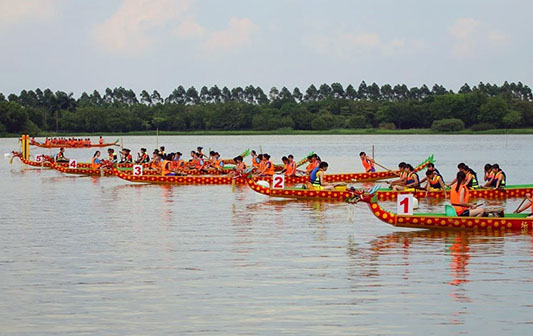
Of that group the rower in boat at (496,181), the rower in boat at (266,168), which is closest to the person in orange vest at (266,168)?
the rower in boat at (266,168)

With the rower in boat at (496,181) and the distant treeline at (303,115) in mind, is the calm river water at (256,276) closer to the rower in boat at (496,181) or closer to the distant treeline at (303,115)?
the rower in boat at (496,181)

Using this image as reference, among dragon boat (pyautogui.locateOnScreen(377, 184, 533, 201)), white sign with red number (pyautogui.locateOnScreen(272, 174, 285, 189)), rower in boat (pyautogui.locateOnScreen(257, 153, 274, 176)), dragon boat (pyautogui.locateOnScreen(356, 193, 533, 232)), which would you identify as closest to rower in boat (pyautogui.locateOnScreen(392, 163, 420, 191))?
dragon boat (pyautogui.locateOnScreen(377, 184, 533, 201))

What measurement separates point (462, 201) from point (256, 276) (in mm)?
7073

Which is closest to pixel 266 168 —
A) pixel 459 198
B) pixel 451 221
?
pixel 459 198

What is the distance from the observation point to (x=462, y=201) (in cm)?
2080

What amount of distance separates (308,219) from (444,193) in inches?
258

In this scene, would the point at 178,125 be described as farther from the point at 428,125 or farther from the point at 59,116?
the point at 428,125

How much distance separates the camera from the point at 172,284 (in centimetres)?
1532

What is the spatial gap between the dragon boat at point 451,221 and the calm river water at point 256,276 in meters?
0.29

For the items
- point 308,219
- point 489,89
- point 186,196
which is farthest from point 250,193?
point 489,89

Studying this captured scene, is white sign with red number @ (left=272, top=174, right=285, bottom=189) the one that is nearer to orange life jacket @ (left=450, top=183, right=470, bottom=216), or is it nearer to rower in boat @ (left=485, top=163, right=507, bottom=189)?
rower in boat @ (left=485, top=163, right=507, bottom=189)

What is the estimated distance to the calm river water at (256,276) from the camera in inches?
494

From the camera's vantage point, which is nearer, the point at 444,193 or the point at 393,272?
the point at 393,272

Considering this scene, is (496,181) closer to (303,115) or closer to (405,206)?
(405,206)
